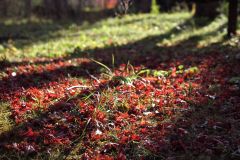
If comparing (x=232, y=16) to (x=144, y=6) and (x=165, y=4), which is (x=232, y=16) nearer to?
(x=144, y=6)

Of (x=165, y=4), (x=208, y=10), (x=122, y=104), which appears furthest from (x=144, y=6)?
(x=122, y=104)

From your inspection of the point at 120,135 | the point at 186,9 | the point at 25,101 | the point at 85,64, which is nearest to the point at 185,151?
the point at 120,135

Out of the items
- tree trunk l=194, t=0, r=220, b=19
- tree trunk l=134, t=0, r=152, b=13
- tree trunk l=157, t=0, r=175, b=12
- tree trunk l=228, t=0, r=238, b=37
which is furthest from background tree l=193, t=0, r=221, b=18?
tree trunk l=157, t=0, r=175, b=12

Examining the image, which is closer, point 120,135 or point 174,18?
point 120,135

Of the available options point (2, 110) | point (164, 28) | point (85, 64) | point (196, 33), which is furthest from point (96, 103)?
point (164, 28)

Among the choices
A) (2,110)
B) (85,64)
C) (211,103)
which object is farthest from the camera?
(85,64)

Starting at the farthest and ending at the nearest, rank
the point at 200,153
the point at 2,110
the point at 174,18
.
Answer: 1. the point at 174,18
2. the point at 2,110
3. the point at 200,153

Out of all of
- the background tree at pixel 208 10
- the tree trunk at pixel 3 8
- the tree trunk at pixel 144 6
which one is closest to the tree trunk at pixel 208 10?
the background tree at pixel 208 10

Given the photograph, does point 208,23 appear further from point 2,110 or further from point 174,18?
point 2,110
